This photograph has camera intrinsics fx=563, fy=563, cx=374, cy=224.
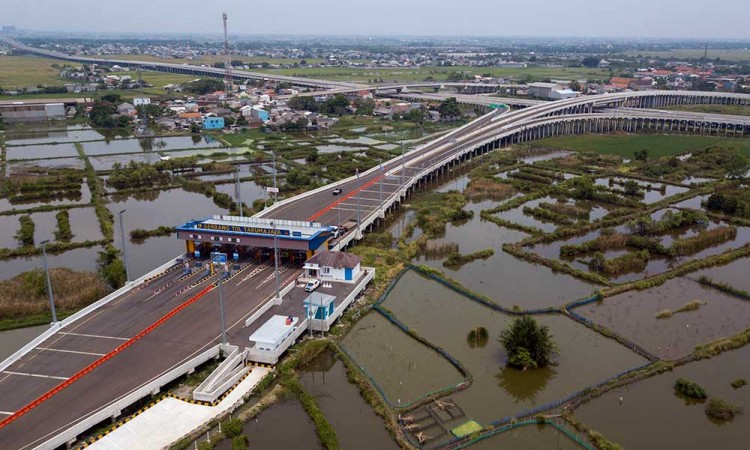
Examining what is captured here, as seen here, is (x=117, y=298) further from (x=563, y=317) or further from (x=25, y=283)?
(x=563, y=317)

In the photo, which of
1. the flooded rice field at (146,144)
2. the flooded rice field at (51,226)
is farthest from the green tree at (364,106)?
the flooded rice field at (51,226)

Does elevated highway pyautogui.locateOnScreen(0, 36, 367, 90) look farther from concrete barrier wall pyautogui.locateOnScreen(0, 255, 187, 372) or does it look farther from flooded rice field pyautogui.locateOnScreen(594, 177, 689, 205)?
concrete barrier wall pyautogui.locateOnScreen(0, 255, 187, 372)

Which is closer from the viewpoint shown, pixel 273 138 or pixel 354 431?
pixel 354 431

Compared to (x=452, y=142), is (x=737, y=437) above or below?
below

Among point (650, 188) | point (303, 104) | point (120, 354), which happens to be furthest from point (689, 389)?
point (303, 104)

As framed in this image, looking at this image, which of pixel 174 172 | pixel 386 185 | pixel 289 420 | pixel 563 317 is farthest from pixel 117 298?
pixel 174 172

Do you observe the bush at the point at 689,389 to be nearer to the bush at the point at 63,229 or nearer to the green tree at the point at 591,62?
the bush at the point at 63,229

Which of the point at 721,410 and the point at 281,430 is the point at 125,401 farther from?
the point at 721,410
